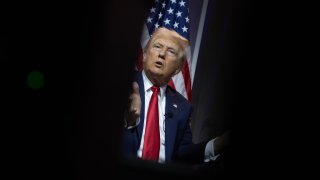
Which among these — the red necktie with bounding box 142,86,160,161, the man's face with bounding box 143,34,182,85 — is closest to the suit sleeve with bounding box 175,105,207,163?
the red necktie with bounding box 142,86,160,161

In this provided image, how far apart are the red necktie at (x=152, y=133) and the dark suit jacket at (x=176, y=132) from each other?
0.21ft

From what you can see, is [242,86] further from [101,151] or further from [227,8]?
[227,8]

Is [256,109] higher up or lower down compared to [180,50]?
lower down

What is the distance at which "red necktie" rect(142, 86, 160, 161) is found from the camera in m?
3.48

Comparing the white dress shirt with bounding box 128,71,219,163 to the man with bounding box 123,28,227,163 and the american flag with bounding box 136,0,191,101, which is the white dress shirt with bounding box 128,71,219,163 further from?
the american flag with bounding box 136,0,191,101

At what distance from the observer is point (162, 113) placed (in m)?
3.67

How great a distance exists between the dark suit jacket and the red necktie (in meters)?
0.06

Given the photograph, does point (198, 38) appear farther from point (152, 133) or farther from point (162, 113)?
point (152, 133)

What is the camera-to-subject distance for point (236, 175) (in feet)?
8.30

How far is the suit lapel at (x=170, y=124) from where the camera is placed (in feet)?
11.7

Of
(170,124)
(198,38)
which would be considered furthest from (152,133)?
(198,38)

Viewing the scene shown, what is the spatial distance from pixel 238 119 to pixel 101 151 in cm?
96

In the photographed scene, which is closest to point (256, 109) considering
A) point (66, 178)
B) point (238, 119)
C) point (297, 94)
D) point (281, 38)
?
point (238, 119)

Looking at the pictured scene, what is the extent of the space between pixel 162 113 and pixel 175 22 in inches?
34.3
